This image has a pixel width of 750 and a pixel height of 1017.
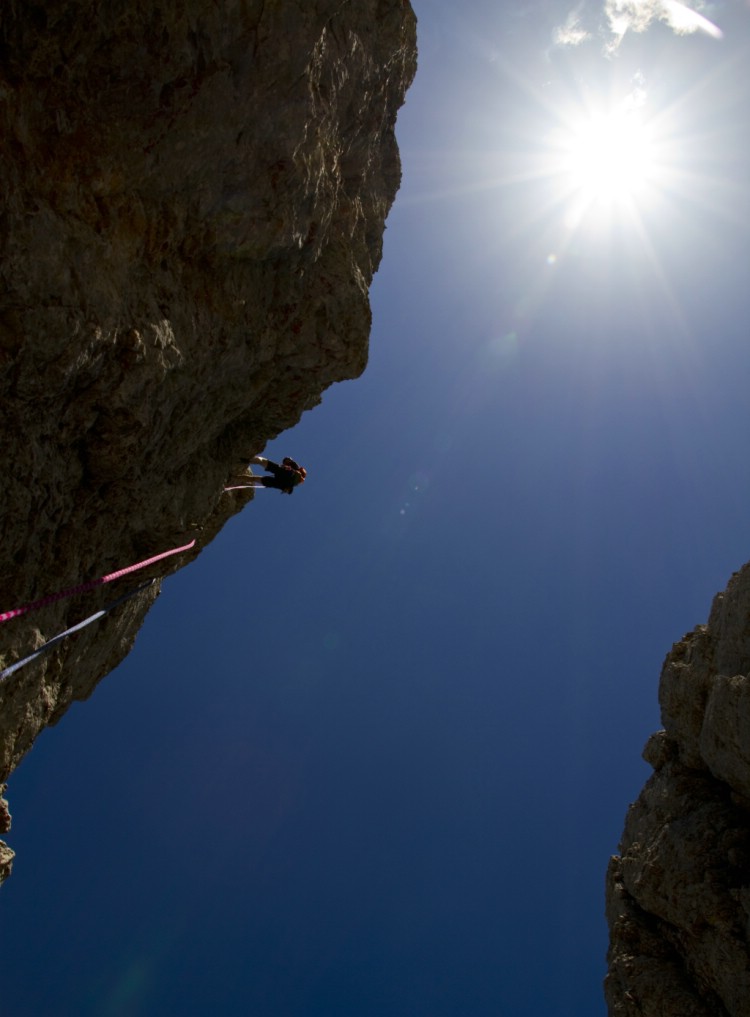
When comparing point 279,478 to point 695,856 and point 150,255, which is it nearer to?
point 150,255

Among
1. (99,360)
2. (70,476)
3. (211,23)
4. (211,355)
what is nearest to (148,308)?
(99,360)

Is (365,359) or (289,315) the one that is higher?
(365,359)

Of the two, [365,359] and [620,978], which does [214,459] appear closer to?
[365,359]

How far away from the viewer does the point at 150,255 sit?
5.60 m

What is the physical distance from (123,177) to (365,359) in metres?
5.56

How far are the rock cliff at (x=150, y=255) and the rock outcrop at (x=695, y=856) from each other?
9.15 m

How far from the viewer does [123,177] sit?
504 cm

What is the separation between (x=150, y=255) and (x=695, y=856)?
39.2 ft

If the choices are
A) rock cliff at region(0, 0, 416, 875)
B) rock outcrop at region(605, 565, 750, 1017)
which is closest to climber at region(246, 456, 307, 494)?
rock cliff at region(0, 0, 416, 875)

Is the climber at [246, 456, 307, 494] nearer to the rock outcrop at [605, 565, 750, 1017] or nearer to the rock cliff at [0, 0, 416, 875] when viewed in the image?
the rock cliff at [0, 0, 416, 875]

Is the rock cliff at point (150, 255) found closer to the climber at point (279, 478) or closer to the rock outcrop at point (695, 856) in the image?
the climber at point (279, 478)

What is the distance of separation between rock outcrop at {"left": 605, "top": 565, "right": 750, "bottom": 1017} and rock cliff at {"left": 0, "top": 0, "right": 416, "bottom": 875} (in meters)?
9.15

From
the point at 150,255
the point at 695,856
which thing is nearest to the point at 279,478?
the point at 150,255

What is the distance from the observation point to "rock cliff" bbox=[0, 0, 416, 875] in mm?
4383
